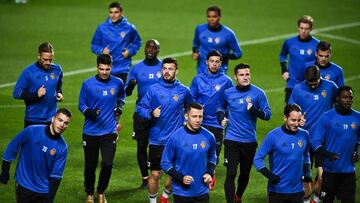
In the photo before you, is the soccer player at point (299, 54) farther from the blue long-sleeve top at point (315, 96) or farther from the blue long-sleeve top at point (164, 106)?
the blue long-sleeve top at point (164, 106)

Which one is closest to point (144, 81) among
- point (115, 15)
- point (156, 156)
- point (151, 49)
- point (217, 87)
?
point (151, 49)

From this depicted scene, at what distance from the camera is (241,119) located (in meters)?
13.3

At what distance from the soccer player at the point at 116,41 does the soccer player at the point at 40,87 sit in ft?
10.8

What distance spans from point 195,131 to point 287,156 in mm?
1258

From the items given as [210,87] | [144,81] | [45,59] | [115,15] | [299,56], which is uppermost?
[115,15]

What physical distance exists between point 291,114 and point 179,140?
1504mm

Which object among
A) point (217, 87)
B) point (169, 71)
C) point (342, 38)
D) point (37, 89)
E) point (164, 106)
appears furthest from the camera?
point (342, 38)

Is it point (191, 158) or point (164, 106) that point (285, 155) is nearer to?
point (191, 158)

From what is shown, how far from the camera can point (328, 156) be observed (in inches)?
484

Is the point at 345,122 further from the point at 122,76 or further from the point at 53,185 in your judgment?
the point at 122,76

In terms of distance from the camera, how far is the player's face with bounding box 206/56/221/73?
14.0 metres

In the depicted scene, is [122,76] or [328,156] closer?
[328,156]

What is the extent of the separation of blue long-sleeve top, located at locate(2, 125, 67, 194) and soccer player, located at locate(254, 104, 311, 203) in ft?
8.34

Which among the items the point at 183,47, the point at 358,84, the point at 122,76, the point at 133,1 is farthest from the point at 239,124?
the point at 133,1
